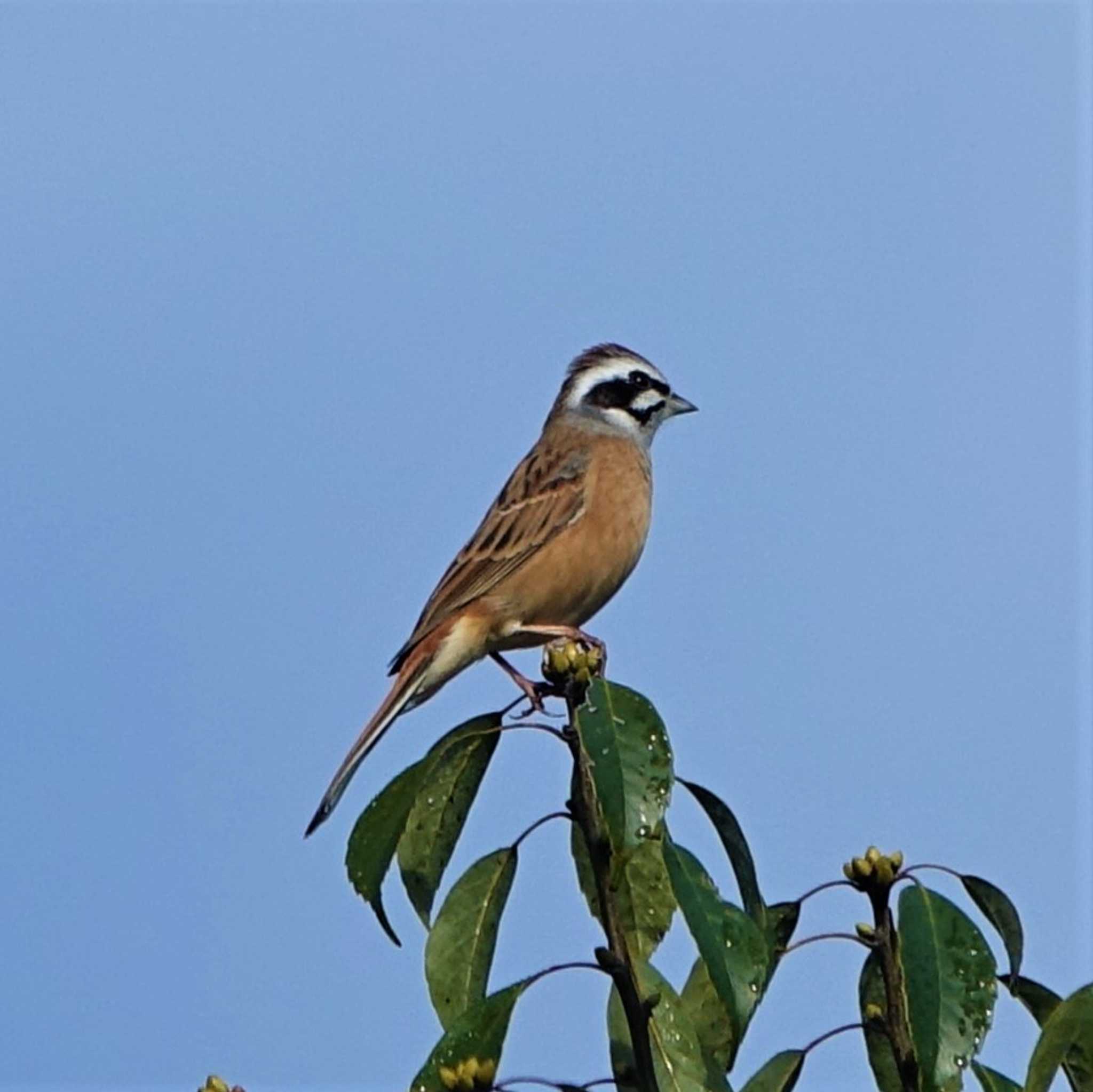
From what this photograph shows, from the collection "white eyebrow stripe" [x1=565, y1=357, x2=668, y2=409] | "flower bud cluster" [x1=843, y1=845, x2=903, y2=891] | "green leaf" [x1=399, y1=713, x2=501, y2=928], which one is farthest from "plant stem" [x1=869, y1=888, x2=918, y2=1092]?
"white eyebrow stripe" [x1=565, y1=357, x2=668, y2=409]

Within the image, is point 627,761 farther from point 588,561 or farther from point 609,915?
point 588,561

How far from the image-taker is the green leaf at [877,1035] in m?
3.66

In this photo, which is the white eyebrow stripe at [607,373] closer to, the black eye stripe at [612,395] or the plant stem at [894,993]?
the black eye stripe at [612,395]

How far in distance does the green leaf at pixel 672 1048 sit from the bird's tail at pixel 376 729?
2644 millimetres

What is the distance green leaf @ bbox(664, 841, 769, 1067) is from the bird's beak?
5.52 meters

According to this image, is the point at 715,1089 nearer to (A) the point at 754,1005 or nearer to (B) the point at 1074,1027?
(A) the point at 754,1005

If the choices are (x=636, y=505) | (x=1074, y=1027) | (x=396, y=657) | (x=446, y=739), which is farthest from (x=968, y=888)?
(x=636, y=505)

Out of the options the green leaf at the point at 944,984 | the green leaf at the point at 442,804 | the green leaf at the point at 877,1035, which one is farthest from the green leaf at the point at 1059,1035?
the green leaf at the point at 442,804

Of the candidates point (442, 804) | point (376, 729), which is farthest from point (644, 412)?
point (442, 804)

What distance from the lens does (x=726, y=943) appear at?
11.0 ft

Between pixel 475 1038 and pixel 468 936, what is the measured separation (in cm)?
53

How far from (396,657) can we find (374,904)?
3.37m

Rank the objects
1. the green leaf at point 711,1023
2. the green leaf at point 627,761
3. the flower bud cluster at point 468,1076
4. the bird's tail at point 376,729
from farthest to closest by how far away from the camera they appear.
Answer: the bird's tail at point 376,729 → the green leaf at point 711,1023 → the green leaf at point 627,761 → the flower bud cluster at point 468,1076

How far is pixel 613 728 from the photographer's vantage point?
11.4 feet
